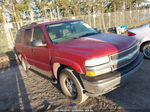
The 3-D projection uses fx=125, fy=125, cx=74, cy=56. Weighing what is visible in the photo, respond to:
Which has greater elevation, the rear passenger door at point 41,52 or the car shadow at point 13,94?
the rear passenger door at point 41,52

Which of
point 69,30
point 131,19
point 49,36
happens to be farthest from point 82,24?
point 131,19

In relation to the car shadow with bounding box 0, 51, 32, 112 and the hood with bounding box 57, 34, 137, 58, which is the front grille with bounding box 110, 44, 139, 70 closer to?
the hood with bounding box 57, 34, 137, 58

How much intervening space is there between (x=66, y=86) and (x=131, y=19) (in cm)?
2255

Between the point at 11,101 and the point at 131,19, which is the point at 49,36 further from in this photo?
the point at 131,19

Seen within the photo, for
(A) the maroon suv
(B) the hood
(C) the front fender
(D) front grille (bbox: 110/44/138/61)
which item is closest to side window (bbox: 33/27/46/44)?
(A) the maroon suv

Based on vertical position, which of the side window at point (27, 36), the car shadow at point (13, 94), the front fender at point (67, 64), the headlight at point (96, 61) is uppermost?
the side window at point (27, 36)

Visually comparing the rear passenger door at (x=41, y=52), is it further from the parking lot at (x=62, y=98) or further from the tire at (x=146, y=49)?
the tire at (x=146, y=49)

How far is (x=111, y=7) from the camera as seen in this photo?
3266 centimetres

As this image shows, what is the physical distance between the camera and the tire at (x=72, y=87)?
2.77 metres

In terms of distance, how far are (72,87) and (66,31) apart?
5.32 ft

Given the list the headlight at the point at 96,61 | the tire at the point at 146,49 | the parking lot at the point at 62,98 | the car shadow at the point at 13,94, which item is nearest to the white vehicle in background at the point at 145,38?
the tire at the point at 146,49

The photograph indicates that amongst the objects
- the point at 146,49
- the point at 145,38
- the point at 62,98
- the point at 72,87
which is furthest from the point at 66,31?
the point at 146,49

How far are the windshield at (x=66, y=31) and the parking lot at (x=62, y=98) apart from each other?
5.28 ft

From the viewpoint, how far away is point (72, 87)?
122 inches
